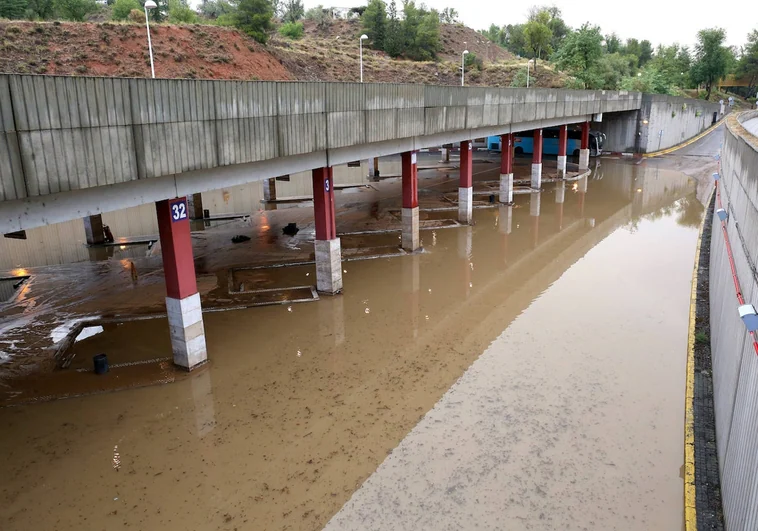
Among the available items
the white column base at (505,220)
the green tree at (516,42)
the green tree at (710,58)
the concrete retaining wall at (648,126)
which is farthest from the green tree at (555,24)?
the white column base at (505,220)

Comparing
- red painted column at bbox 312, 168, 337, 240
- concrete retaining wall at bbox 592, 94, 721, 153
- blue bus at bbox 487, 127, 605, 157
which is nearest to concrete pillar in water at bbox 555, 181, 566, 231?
blue bus at bbox 487, 127, 605, 157

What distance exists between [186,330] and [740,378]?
11.4 metres

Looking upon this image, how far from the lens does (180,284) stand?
43.0 ft

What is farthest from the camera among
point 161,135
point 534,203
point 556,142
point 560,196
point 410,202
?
point 556,142

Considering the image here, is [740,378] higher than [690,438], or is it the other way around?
[740,378]

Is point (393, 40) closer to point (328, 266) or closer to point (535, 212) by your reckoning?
point (535, 212)

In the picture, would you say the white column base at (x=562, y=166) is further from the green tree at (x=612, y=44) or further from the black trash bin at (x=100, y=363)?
the green tree at (x=612, y=44)

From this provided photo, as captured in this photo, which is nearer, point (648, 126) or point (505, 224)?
point (505, 224)

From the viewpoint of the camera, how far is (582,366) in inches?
540

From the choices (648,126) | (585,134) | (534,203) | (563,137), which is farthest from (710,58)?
(534,203)

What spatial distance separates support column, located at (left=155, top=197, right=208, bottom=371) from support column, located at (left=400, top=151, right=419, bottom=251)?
11.4 metres

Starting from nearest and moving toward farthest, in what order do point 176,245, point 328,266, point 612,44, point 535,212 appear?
point 176,245 → point 328,266 → point 535,212 → point 612,44

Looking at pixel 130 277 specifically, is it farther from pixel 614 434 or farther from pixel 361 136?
pixel 614 434

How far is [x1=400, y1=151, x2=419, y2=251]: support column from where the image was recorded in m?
22.8
